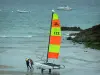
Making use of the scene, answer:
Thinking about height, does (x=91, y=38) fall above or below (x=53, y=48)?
above

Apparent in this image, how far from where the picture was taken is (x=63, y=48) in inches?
2243

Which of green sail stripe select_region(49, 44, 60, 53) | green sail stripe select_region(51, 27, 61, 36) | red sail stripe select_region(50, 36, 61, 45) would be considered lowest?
green sail stripe select_region(49, 44, 60, 53)


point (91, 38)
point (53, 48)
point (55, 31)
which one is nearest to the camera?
point (55, 31)

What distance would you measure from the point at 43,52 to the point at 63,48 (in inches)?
206

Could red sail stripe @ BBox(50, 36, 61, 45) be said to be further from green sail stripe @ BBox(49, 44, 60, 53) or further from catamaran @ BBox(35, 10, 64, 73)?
green sail stripe @ BBox(49, 44, 60, 53)

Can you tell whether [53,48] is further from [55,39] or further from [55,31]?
[55,31]

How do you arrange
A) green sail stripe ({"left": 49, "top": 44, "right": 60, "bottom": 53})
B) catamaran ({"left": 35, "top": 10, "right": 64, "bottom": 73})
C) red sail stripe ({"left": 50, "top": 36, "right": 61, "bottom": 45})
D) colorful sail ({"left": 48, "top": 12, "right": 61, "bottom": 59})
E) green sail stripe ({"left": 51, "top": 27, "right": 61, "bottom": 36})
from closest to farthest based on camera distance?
catamaran ({"left": 35, "top": 10, "right": 64, "bottom": 73}), colorful sail ({"left": 48, "top": 12, "right": 61, "bottom": 59}), green sail stripe ({"left": 51, "top": 27, "right": 61, "bottom": 36}), red sail stripe ({"left": 50, "top": 36, "right": 61, "bottom": 45}), green sail stripe ({"left": 49, "top": 44, "right": 60, "bottom": 53})

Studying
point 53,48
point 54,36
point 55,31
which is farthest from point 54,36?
point 53,48

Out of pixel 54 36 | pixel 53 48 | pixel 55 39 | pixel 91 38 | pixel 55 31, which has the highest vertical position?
pixel 55 31

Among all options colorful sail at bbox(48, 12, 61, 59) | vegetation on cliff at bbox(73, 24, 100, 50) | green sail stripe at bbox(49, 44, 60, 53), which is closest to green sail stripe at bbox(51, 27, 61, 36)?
colorful sail at bbox(48, 12, 61, 59)

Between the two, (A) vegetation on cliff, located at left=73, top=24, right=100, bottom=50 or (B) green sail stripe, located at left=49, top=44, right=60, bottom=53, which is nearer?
(B) green sail stripe, located at left=49, top=44, right=60, bottom=53

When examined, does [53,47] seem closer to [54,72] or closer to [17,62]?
[54,72]

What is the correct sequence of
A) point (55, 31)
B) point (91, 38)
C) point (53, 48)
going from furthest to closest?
point (91, 38) → point (53, 48) → point (55, 31)

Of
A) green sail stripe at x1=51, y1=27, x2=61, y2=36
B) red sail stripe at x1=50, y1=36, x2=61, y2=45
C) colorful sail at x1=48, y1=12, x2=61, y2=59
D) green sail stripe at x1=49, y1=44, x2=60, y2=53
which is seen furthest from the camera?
Result: green sail stripe at x1=49, y1=44, x2=60, y2=53
